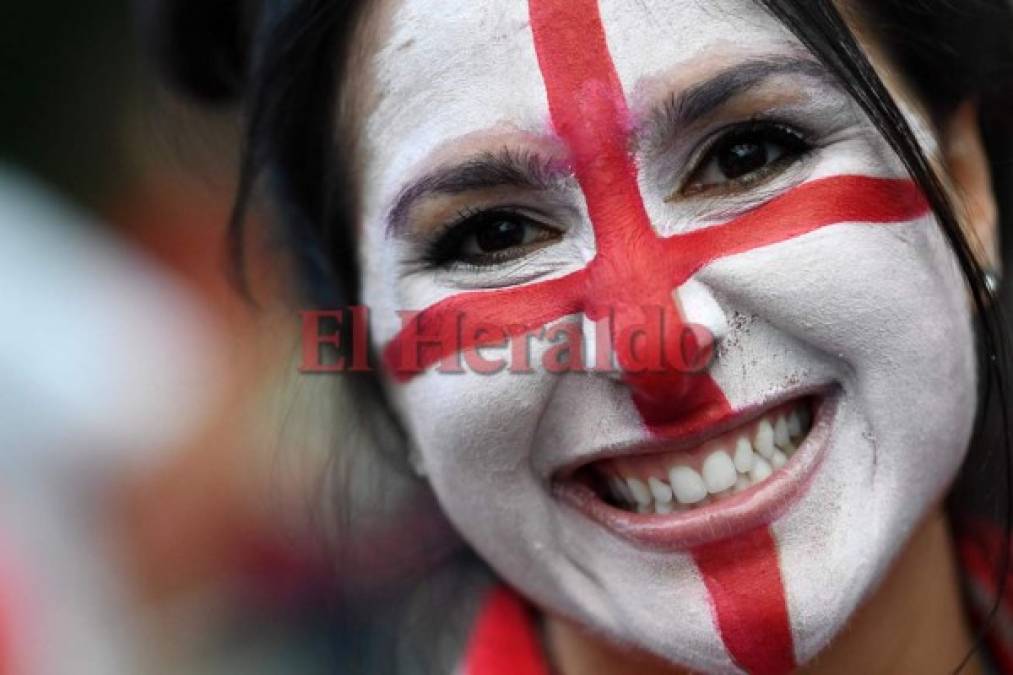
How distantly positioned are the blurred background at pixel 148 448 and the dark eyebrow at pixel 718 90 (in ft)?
2.84

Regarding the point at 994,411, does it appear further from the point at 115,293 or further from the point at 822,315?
the point at 115,293

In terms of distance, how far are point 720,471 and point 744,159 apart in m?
0.27

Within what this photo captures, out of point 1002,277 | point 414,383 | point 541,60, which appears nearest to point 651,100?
point 541,60

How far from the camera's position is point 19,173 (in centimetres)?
→ 253

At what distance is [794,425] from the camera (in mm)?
1010

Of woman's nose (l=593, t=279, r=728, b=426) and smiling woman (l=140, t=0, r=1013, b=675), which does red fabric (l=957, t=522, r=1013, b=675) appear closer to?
smiling woman (l=140, t=0, r=1013, b=675)

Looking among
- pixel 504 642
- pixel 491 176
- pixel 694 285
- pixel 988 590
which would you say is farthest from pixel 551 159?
pixel 988 590

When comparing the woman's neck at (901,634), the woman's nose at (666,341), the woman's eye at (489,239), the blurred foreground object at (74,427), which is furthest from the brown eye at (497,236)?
the blurred foreground object at (74,427)

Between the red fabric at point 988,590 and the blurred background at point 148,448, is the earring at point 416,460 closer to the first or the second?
the blurred background at point 148,448

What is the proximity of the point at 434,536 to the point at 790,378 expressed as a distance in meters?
0.62

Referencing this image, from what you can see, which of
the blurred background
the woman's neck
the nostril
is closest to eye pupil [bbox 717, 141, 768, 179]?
the nostril

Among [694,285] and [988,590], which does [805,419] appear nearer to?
[694,285]

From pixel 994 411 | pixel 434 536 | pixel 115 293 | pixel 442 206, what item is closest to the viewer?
pixel 442 206

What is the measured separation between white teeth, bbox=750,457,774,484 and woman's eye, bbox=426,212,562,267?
0.27 m
